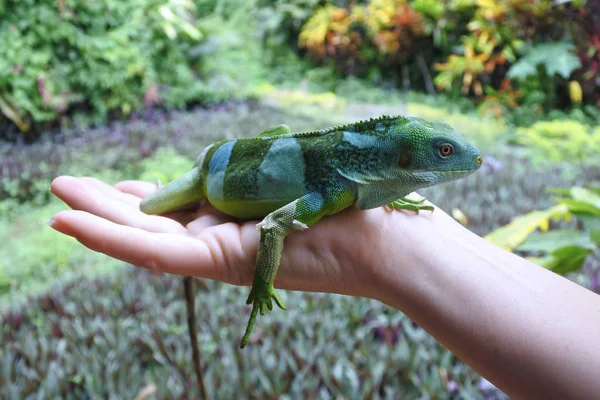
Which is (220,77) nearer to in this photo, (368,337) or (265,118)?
(265,118)

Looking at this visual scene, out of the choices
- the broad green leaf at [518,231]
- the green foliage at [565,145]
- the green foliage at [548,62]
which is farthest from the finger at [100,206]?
the green foliage at [548,62]

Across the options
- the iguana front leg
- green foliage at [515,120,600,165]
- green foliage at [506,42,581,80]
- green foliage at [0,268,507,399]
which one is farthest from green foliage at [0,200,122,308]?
green foliage at [506,42,581,80]

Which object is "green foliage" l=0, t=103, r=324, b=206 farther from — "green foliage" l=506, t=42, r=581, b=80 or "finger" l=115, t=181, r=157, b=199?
"green foliage" l=506, t=42, r=581, b=80

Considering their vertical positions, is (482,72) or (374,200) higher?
(374,200)

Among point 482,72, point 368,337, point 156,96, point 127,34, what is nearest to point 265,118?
point 156,96

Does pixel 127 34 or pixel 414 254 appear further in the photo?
pixel 127 34

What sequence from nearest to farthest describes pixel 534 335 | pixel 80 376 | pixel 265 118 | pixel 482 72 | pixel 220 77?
pixel 534 335 → pixel 80 376 → pixel 265 118 → pixel 482 72 → pixel 220 77
